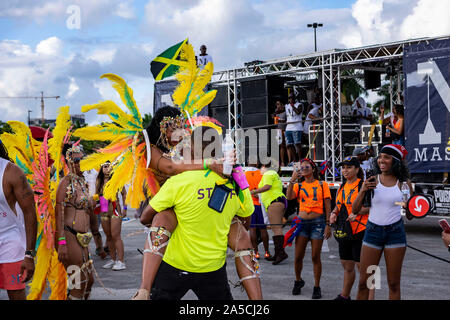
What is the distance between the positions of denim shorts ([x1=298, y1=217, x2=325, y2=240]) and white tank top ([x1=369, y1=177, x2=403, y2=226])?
161cm

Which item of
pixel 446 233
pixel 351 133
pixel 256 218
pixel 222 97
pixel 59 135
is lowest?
pixel 256 218

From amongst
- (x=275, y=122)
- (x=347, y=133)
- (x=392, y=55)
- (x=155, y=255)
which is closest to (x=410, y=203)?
(x=155, y=255)

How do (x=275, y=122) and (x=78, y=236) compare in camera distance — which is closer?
(x=78, y=236)

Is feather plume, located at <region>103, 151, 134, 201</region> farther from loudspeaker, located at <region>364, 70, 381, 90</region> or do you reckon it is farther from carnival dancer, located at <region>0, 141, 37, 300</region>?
loudspeaker, located at <region>364, 70, 381, 90</region>

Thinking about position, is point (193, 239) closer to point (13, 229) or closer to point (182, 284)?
point (182, 284)

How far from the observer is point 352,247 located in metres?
5.67

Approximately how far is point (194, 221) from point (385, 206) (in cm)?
222

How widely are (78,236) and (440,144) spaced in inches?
293

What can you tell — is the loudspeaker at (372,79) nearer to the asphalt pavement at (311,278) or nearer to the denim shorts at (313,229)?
the asphalt pavement at (311,278)

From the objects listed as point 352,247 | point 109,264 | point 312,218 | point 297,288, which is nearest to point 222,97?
point 109,264

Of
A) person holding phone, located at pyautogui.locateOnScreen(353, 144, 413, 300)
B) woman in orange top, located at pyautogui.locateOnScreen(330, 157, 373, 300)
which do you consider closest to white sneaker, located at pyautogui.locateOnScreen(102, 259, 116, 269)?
woman in orange top, located at pyautogui.locateOnScreen(330, 157, 373, 300)

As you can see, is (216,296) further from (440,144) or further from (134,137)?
(440,144)

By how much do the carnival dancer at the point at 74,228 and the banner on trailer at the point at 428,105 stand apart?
717cm

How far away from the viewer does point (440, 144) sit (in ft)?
33.6
